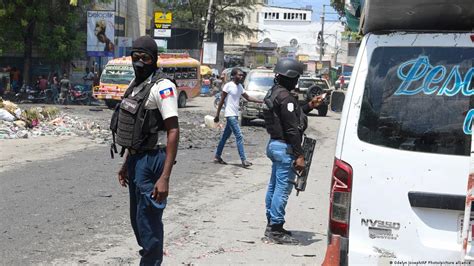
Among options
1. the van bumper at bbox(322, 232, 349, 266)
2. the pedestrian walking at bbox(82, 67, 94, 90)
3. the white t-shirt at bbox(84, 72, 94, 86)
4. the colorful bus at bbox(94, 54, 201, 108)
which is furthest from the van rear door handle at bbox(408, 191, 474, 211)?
the white t-shirt at bbox(84, 72, 94, 86)

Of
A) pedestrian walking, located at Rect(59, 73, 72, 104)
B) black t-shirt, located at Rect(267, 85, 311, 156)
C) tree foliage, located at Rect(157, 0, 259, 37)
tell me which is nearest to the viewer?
black t-shirt, located at Rect(267, 85, 311, 156)

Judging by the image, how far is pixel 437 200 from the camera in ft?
11.4

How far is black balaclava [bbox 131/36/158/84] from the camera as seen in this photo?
438 centimetres

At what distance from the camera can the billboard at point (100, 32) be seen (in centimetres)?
3209

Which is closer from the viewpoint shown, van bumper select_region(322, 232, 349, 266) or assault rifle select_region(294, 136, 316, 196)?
van bumper select_region(322, 232, 349, 266)

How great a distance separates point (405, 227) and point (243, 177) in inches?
278

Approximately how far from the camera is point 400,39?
372 cm

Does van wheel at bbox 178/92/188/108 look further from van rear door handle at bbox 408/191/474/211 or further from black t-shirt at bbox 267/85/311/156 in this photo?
van rear door handle at bbox 408/191/474/211

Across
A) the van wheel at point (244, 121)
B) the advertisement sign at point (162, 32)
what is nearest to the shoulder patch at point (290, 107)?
the van wheel at point (244, 121)

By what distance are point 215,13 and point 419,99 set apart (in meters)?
58.8

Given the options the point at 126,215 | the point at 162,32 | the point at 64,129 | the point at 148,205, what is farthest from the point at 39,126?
the point at 162,32

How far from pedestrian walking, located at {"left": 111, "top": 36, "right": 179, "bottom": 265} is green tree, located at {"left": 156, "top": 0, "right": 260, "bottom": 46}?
56.0 metres

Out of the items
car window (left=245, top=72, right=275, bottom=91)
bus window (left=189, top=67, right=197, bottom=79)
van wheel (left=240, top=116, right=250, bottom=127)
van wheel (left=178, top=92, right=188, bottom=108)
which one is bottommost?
van wheel (left=178, top=92, right=188, bottom=108)

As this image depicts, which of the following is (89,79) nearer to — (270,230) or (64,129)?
(64,129)
